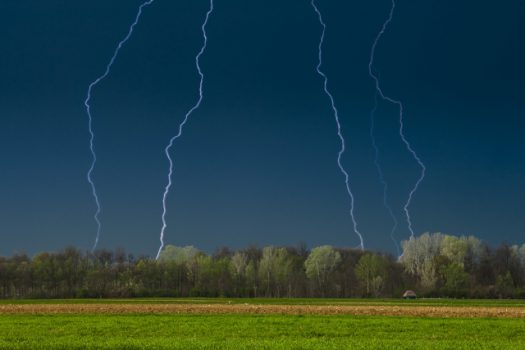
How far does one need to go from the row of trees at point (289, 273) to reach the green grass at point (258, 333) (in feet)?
209

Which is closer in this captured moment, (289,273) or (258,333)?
(258,333)

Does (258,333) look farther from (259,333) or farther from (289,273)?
(289,273)

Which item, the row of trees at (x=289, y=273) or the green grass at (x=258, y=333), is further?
the row of trees at (x=289, y=273)

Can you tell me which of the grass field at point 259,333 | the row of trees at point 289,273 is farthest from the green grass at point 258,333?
the row of trees at point 289,273

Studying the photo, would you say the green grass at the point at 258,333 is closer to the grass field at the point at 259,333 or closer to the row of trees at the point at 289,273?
the grass field at the point at 259,333

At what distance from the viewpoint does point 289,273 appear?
113 m

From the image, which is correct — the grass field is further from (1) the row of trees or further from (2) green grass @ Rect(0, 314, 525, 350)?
(1) the row of trees

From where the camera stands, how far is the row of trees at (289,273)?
101125 mm

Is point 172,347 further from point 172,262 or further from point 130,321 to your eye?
point 172,262

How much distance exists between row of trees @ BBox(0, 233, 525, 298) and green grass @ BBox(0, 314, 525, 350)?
6365cm

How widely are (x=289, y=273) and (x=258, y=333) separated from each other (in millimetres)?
86657

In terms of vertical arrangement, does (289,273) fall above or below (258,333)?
above

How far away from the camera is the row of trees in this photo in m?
101

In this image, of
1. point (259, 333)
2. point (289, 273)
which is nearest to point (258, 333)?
point (259, 333)
